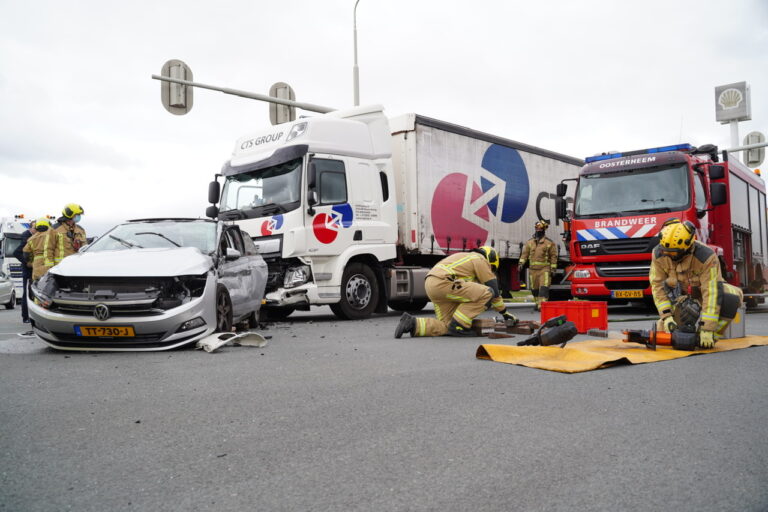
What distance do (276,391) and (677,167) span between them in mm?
10027

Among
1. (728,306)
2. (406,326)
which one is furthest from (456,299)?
(728,306)

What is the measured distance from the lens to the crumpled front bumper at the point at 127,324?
7227mm

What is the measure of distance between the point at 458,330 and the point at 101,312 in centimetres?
429

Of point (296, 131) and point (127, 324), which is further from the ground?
point (296, 131)

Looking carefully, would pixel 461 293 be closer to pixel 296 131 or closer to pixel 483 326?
pixel 483 326

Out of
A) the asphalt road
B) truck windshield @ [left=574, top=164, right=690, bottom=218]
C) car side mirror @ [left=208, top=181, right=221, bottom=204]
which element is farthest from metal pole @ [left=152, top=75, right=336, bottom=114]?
the asphalt road

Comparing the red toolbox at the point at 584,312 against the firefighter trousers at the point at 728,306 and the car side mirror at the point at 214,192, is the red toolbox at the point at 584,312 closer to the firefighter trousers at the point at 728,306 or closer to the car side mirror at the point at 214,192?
the firefighter trousers at the point at 728,306

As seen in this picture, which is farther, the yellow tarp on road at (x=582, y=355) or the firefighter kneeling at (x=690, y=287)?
the firefighter kneeling at (x=690, y=287)

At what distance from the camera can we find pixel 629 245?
12594mm

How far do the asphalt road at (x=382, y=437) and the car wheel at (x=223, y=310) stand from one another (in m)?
1.74

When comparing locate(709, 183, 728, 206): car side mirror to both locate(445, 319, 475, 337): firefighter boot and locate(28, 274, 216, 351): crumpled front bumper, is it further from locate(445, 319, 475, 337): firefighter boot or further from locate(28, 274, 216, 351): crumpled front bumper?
locate(28, 274, 216, 351): crumpled front bumper

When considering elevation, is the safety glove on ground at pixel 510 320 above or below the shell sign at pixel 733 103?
below

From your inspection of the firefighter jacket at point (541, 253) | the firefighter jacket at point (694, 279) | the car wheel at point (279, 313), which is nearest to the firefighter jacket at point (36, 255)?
the car wheel at point (279, 313)

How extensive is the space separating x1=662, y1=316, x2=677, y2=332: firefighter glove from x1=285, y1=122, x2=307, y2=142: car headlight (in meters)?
6.58
